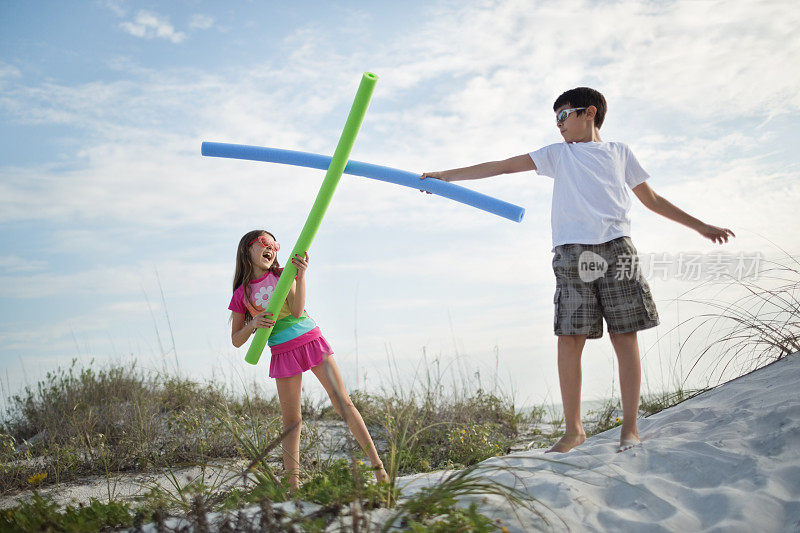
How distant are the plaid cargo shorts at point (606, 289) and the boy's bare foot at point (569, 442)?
25.3 inches

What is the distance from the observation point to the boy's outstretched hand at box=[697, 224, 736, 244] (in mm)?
4320

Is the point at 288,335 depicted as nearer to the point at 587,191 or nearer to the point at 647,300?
the point at 587,191

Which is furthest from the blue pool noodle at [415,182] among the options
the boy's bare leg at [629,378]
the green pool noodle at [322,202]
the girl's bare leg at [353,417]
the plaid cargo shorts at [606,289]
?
the girl's bare leg at [353,417]

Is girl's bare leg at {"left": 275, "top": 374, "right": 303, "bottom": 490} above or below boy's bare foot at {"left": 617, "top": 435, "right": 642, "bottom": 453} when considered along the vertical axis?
above

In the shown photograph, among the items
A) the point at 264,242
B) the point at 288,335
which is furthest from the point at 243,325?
the point at 264,242

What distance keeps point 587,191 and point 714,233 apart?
4.10 ft

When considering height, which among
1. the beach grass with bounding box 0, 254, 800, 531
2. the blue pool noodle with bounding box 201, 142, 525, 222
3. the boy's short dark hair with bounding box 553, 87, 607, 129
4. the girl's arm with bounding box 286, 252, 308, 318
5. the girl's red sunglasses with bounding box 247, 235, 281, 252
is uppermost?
the boy's short dark hair with bounding box 553, 87, 607, 129

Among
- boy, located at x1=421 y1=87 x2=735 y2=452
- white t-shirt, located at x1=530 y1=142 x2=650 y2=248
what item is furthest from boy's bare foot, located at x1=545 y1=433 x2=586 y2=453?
white t-shirt, located at x1=530 y1=142 x2=650 y2=248

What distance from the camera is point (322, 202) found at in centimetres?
392

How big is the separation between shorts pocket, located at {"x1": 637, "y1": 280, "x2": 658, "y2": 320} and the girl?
1.91 meters

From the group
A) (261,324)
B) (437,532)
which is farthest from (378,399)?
(437,532)

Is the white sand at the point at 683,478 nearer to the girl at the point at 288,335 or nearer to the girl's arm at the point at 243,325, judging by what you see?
the girl at the point at 288,335

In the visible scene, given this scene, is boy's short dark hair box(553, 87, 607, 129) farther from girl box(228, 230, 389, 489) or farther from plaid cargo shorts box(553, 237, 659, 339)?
girl box(228, 230, 389, 489)

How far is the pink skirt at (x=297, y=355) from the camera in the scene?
379 centimetres
